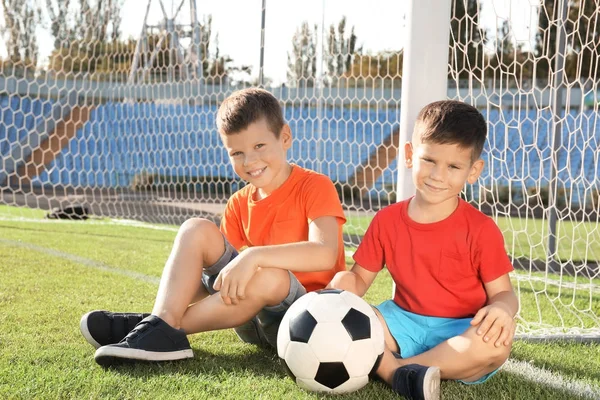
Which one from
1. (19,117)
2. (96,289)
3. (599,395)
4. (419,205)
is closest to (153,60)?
(96,289)

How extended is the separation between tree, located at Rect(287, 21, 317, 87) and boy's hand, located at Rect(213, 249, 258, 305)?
6.34m

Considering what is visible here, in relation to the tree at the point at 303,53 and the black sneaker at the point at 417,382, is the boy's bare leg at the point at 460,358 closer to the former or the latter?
the black sneaker at the point at 417,382

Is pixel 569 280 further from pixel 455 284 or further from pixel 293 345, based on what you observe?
pixel 293 345

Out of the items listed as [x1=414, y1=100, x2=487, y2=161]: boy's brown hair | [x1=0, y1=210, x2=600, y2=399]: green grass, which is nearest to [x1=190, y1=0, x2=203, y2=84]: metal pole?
[x1=0, y1=210, x2=600, y2=399]: green grass

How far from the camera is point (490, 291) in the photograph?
2.00m

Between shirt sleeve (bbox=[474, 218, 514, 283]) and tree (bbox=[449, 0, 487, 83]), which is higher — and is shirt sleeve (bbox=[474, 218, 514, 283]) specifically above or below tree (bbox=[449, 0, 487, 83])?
below

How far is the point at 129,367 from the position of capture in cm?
197

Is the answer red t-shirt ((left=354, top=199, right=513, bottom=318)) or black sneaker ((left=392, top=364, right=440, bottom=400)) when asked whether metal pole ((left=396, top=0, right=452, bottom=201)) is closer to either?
red t-shirt ((left=354, top=199, right=513, bottom=318))

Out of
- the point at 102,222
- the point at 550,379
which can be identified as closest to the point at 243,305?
the point at 550,379

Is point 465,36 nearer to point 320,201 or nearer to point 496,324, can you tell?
point 320,201

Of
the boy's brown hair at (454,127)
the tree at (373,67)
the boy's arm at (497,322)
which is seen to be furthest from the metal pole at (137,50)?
the boy's arm at (497,322)

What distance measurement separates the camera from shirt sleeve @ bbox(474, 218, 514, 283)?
198 cm

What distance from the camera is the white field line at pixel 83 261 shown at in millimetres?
3748

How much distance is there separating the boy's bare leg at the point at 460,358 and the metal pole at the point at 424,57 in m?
0.65
